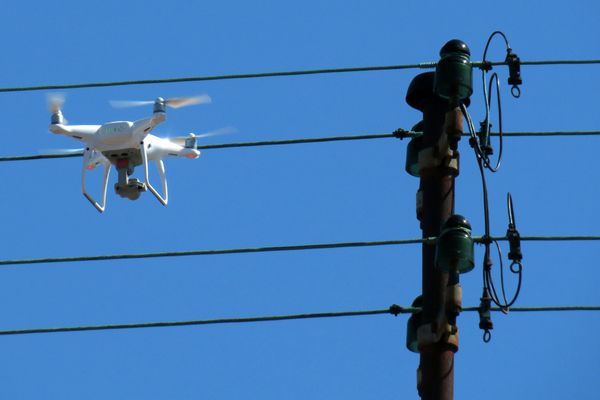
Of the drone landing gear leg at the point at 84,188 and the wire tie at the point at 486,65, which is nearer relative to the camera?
the wire tie at the point at 486,65

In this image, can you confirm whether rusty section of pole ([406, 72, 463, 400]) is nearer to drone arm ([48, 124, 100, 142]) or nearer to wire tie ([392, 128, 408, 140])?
wire tie ([392, 128, 408, 140])

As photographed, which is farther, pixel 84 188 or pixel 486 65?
pixel 84 188

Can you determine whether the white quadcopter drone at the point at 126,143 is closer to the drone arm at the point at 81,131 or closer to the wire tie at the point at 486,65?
the drone arm at the point at 81,131

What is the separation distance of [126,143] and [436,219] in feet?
22.4

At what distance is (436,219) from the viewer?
46.4 feet

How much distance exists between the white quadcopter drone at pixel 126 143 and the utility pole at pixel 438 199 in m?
5.46

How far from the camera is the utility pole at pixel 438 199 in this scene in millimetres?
13609

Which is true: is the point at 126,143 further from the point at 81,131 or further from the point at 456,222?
the point at 456,222

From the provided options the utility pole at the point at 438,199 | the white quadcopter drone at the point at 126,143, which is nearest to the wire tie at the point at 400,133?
the utility pole at the point at 438,199

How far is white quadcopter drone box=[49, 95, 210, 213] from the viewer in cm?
1970

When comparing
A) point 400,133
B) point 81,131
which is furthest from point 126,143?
point 400,133

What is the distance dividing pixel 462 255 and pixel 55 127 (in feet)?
26.9

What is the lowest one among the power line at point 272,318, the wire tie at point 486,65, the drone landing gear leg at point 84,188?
the power line at point 272,318

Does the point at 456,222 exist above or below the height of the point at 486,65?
below
